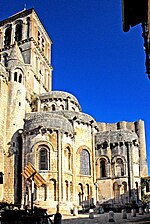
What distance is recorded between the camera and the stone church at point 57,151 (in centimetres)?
3189

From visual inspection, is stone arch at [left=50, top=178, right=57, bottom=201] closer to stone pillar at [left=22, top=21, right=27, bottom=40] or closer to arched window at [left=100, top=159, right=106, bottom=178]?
arched window at [left=100, top=159, right=106, bottom=178]

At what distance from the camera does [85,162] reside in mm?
37094

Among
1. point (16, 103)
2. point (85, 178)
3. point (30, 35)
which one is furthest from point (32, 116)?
A: point (30, 35)

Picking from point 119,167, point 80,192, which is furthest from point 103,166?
point 80,192

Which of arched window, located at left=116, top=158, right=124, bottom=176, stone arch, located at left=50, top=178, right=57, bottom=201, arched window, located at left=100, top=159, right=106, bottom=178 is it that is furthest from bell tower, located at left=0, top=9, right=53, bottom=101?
stone arch, located at left=50, top=178, right=57, bottom=201

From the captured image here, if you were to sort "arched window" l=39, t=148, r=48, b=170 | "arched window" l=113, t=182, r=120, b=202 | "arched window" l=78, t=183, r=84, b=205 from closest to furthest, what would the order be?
"arched window" l=39, t=148, r=48, b=170
"arched window" l=78, t=183, r=84, b=205
"arched window" l=113, t=182, r=120, b=202

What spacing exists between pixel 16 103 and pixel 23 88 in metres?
2.48

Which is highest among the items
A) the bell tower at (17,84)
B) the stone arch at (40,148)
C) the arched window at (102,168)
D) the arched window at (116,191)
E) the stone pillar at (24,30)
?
the stone pillar at (24,30)

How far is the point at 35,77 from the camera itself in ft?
154

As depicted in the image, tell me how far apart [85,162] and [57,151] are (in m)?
5.83

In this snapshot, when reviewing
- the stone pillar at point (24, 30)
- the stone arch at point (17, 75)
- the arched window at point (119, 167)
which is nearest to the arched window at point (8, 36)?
the stone pillar at point (24, 30)

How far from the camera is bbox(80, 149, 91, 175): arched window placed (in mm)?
36500

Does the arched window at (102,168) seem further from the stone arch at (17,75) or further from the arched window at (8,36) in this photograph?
the arched window at (8,36)

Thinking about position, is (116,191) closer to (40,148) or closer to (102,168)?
(102,168)
